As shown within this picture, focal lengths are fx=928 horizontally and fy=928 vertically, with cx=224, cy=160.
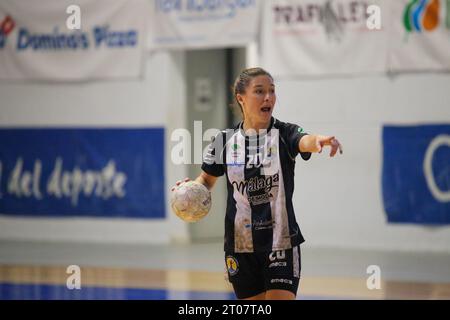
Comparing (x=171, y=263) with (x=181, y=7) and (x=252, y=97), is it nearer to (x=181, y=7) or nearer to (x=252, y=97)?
(x=181, y=7)

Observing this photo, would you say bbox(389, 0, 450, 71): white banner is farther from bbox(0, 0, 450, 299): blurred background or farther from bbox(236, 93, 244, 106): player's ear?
bbox(236, 93, 244, 106): player's ear

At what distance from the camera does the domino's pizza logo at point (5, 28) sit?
18.0m

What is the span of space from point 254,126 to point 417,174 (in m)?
8.07

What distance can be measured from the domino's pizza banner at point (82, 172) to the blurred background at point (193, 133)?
1.1 inches

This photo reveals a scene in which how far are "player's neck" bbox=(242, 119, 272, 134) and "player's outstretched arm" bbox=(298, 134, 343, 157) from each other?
38cm

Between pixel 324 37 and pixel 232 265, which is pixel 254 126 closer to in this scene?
pixel 232 265

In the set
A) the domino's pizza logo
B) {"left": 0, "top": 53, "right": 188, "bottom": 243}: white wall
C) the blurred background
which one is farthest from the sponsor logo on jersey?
the domino's pizza logo

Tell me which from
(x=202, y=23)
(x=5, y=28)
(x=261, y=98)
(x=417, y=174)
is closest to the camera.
A: (x=261, y=98)

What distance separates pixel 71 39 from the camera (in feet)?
57.4

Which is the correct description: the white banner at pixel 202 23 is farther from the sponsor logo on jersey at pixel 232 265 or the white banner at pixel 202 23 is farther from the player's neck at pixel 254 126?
the sponsor logo on jersey at pixel 232 265

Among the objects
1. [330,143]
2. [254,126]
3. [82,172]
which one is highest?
[82,172]

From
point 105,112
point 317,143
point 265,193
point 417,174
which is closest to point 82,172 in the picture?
point 105,112

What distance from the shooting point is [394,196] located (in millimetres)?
15016

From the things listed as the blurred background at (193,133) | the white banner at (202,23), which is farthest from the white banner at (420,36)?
the white banner at (202,23)
